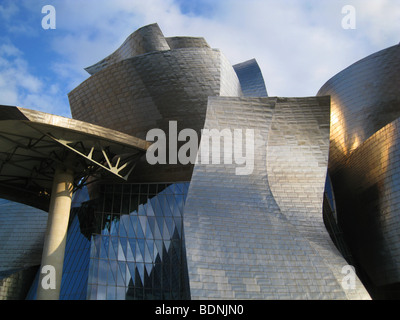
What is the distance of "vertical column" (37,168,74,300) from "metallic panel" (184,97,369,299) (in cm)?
457

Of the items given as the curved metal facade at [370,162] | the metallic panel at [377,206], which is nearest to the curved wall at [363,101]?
the curved metal facade at [370,162]

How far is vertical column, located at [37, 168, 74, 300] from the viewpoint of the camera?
560 inches

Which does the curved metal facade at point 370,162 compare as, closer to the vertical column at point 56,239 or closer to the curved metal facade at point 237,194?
the curved metal facade at point 237,194

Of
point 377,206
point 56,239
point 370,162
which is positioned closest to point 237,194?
point 377,206

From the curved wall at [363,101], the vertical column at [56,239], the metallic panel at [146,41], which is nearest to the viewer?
the vertical column at [56,239]

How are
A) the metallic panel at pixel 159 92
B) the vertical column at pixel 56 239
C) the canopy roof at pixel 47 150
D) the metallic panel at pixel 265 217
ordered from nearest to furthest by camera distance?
the metallic panel at pixel 265 217, the canopy roof at pixel 47 150, the vertical column at pixel 56 239, the metallic panel at pixel 159 92

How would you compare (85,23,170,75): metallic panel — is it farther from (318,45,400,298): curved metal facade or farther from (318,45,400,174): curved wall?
(318,45,400,174): curved wall

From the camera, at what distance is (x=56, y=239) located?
14.9 m

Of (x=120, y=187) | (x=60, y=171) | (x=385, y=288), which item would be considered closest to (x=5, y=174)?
(x=60, y=171)

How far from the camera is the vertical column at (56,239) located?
14.2m

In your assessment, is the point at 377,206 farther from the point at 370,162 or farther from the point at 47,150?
the point at 47,150

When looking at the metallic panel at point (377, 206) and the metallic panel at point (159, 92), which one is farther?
the metallic panel at point (159, 92)

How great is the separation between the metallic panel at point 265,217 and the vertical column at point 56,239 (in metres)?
4.57

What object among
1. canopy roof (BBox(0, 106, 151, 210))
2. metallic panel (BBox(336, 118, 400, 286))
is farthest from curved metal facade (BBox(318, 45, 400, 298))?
canopy roof (BBox(0, 106, 151, 210))
